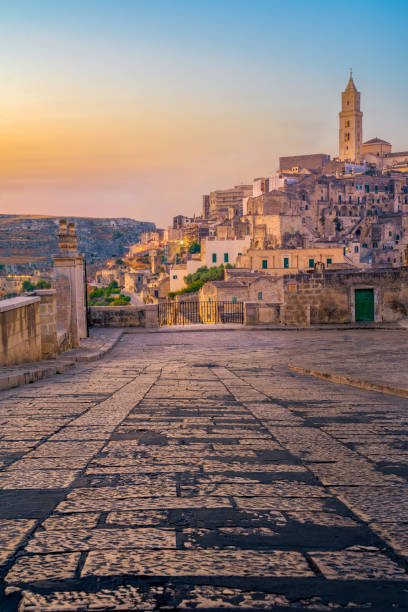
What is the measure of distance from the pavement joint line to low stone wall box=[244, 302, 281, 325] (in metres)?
10.2

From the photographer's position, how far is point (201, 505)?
302 cm

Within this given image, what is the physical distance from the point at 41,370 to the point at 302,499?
23.4ft

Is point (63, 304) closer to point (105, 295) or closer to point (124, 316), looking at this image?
point (124, 316)

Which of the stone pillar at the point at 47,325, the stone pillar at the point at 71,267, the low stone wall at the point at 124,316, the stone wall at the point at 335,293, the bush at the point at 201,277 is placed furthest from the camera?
the bush at the point at 201,277

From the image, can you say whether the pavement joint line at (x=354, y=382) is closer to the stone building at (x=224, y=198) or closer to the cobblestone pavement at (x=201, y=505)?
the cobblestone pavement at (x=201, y=505)

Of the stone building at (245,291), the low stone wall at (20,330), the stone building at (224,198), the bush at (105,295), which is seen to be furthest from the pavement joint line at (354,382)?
the stone building at (224,198)

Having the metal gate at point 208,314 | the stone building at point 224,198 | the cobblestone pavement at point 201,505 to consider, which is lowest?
the metal gate at point 208,314

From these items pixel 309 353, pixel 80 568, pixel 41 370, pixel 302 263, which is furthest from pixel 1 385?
pixel 302 263

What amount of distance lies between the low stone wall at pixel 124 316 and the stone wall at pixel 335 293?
5109 millimetres

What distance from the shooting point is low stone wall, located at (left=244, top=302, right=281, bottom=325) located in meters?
21.3

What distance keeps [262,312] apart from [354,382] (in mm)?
12595

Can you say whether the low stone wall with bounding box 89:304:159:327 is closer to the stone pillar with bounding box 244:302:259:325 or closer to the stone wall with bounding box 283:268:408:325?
the stone pillar with bounding box 244:302:259:325

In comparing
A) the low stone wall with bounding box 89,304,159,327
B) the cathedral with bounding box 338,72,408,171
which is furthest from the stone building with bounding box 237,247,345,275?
the cathedral with bounding box 338,72,408,171

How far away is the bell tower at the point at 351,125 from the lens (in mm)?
154625
